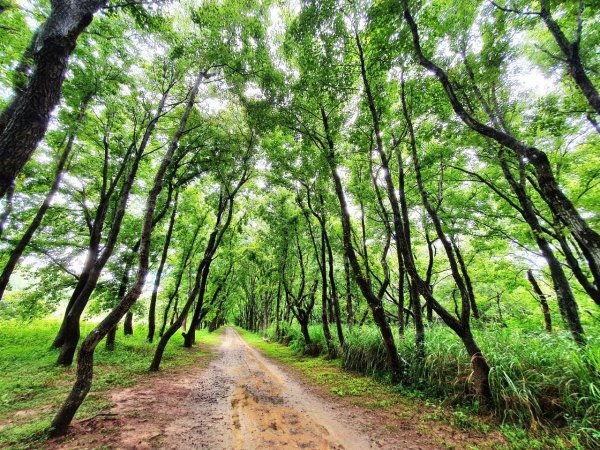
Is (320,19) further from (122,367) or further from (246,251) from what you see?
(246,251)

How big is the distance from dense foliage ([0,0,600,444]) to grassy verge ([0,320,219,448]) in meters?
0.70

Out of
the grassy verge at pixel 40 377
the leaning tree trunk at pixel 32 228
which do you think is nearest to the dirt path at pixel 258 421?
the grassy verge at pixel 40 377

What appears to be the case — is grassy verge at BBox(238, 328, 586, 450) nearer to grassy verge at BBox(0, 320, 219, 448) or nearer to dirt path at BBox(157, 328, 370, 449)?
dirt path at BBox(157, 328, 370, 449)

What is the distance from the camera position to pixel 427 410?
5.21 m

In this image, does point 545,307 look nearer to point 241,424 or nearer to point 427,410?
point 427,410

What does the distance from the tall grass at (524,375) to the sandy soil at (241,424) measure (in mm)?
1181

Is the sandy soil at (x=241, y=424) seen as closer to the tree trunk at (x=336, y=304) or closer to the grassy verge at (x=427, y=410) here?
the grassy verge at (x=427, y=410)

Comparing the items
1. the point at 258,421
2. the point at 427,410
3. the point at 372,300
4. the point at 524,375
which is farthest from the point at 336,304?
the point at 524,375

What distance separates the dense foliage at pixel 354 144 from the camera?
434cm

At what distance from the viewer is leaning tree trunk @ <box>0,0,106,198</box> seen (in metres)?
2.85

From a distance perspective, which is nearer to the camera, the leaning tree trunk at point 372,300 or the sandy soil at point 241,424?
the sandy soil at point 241,424

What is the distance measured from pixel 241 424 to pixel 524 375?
5.53 m

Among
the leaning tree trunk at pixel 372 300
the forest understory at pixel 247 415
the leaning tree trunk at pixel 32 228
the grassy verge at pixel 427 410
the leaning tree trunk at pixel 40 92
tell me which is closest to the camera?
the leaning tree trunk at pixel 40 92

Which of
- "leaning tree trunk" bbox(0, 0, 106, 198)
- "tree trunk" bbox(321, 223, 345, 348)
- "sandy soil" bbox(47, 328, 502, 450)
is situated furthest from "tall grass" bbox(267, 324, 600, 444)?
"leaning tree trunk" bbox(0, 0, 106, 198)
